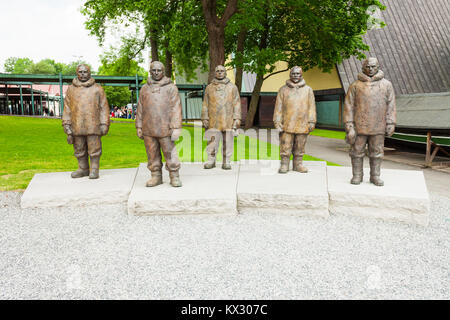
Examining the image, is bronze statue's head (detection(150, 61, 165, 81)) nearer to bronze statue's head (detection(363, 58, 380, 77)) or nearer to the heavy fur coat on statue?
the heavy fur coat on statue

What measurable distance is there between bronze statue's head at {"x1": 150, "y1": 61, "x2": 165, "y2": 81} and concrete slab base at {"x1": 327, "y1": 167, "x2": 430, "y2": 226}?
9.46 feet

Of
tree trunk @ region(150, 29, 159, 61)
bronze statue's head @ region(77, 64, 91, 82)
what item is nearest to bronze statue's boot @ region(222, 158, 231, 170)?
bronze statue's head @ region(77, 64, 91, 82)

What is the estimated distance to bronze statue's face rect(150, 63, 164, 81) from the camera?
4.79 metres

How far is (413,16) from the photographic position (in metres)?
21.2

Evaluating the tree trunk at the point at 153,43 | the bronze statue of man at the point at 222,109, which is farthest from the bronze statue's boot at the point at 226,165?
the tree trunk at the point at 153,43

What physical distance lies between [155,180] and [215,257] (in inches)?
79.6

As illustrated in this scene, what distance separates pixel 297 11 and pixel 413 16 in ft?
41.2

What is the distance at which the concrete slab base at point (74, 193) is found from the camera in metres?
4.88

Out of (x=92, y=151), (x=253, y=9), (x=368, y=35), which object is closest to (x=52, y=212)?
(x=92, y=151)

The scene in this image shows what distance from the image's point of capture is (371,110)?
4809 mm

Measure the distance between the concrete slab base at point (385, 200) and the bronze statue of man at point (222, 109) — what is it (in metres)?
1.92

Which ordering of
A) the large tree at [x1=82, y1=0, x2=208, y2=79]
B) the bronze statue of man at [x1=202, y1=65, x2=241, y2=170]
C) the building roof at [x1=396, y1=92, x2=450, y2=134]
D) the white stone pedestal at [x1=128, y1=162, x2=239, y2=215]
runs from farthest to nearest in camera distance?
the large tree at [x1=82, y1=0, x2=208, y2=79] < the building roof at [x1=396, y1=92, x2=450, y2=134] < the bronze statue of man at [x1=202, y1=65, x2=241, y2=170] < the white stone pedestal at [x1=128, y1=162, x2=239, y2=215]

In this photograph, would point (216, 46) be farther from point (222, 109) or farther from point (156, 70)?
point (156, 70)
